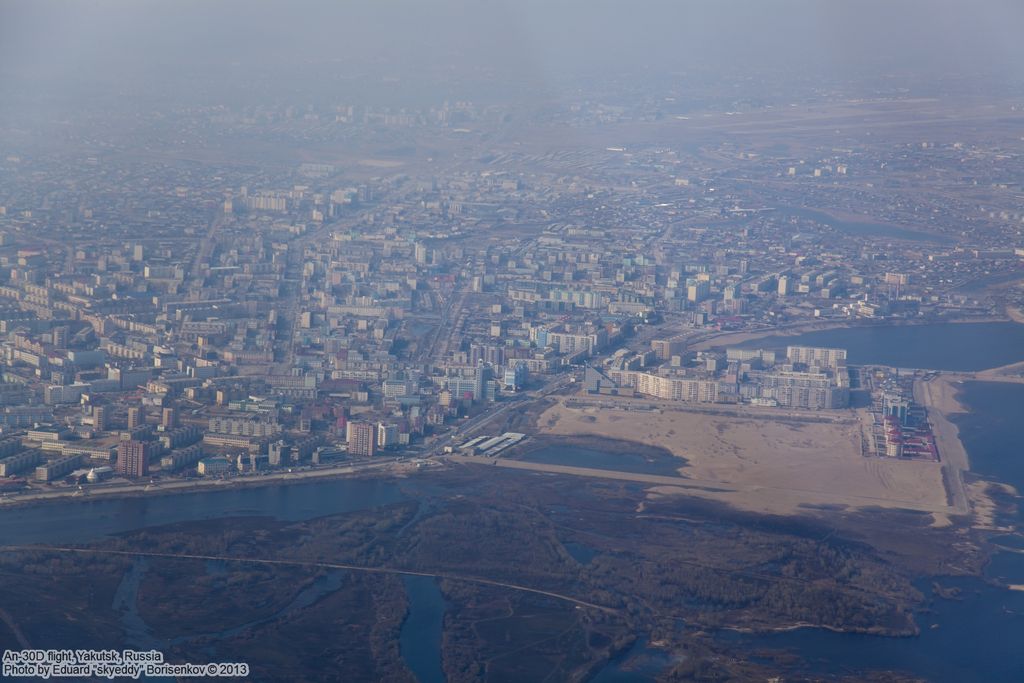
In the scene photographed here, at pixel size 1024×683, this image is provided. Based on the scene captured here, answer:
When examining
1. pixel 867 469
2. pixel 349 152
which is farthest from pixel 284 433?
pixel 349 152

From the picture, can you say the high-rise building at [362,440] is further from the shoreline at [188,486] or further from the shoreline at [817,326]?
the shoreline at [817,326]

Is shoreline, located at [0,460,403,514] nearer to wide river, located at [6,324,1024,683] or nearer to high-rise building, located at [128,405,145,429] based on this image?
wide river, located at [6,324,1024,683]

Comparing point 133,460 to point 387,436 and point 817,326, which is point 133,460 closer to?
point 387,436

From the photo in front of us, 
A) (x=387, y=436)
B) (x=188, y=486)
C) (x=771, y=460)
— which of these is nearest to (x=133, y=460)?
(x=188, y=486)

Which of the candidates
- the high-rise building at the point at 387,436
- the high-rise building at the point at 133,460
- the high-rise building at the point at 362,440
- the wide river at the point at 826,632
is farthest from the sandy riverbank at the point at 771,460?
the high-rise building at the point at 133,460

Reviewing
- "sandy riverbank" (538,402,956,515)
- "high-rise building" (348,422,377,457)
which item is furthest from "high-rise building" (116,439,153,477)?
"sandy riverbank" (538,402,956,515)

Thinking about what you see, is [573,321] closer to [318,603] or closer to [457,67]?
[318,603]
